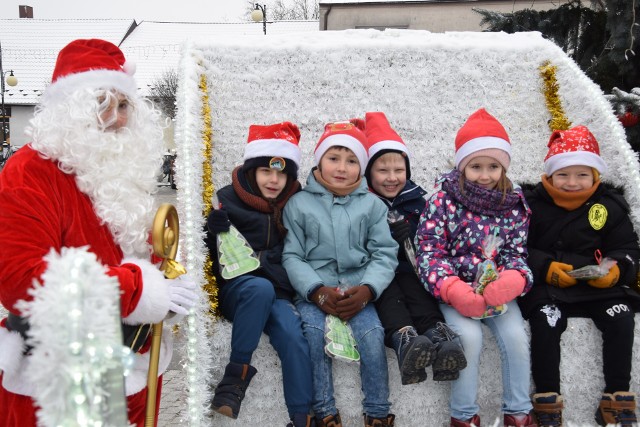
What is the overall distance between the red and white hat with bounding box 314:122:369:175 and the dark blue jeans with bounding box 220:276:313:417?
88 cm

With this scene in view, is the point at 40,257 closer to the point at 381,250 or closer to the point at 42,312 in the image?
the point at 42,312

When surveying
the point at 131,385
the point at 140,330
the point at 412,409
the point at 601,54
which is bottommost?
the point at 412,409

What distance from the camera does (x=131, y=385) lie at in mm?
2039

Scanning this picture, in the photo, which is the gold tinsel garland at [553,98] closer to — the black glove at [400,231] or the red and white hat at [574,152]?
the red and white hat at [574,152]

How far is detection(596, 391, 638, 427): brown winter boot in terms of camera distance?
2.62m

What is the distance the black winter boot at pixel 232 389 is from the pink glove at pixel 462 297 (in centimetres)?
93

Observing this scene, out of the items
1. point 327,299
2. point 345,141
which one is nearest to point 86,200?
point 327,299

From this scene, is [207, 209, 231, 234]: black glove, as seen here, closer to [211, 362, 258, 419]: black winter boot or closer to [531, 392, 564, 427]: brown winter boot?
[211, 362, 258, 419]: black winter boot

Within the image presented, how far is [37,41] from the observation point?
2930 cm

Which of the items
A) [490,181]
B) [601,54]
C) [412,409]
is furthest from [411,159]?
[601,54]

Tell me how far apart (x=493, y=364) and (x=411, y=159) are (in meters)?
1.49

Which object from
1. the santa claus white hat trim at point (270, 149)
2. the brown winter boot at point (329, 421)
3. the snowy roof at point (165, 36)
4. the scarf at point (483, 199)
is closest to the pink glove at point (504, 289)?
the scarf at point (483, 199)

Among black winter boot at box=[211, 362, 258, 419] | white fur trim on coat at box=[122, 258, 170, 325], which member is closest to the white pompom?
white fur trim on coat at box=[122, 258, 170, 325]

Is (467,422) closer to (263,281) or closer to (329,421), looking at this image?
(329,421)
